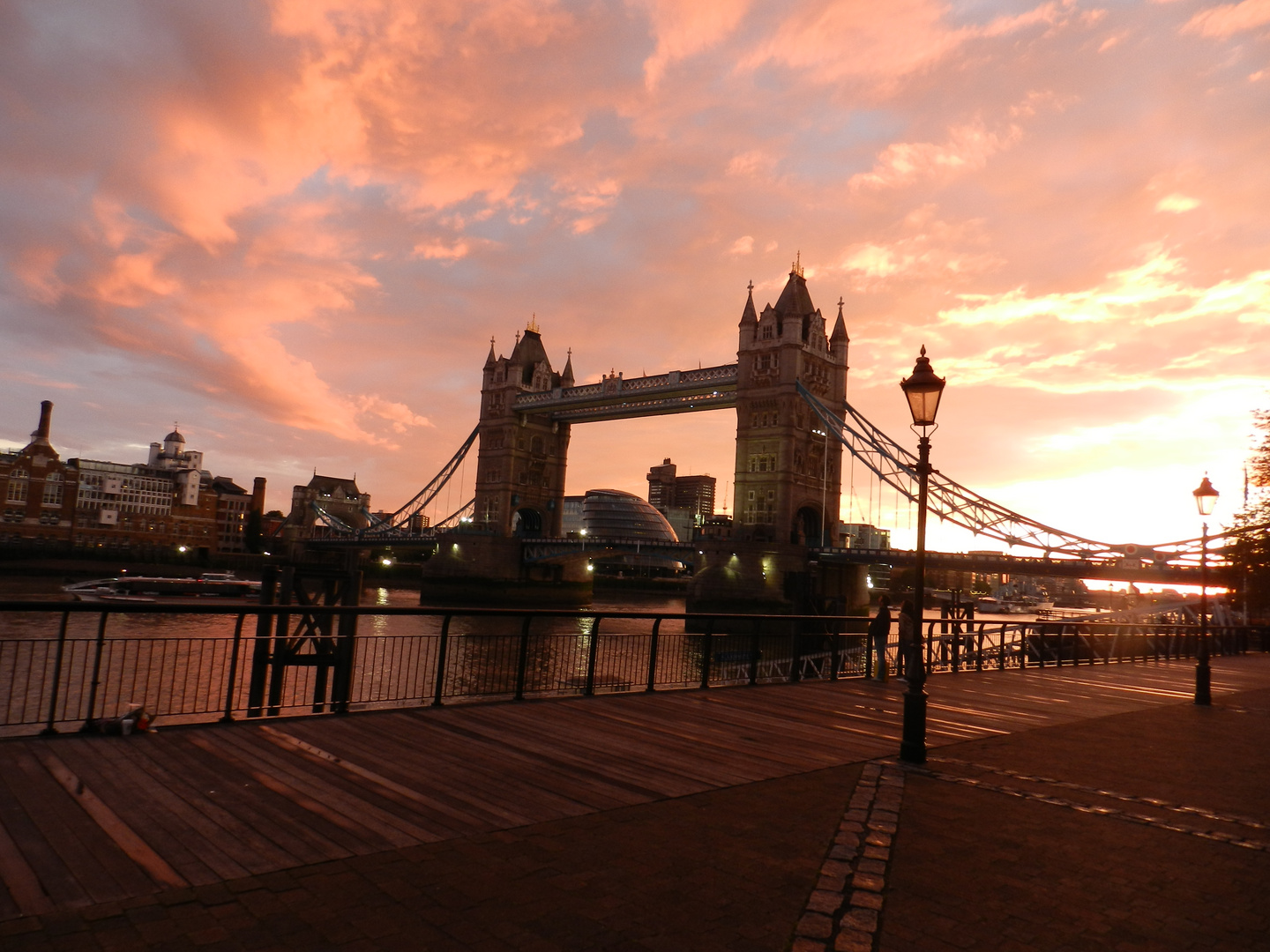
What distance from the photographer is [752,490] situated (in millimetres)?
66500

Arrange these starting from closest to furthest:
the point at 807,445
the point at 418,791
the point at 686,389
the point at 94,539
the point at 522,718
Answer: the point at 418,791 → the point at 522,718 → the point at 807,445 → the point at 686,389 → the point at 94,539

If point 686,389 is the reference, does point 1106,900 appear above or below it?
below

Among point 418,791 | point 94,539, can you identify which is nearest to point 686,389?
point 418,791

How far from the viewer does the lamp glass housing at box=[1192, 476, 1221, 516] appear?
572 inches

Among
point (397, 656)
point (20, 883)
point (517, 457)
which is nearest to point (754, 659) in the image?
point (20, 883)

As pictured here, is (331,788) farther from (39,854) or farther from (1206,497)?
(1206,497)

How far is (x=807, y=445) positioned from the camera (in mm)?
67625

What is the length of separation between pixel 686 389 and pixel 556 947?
227ft

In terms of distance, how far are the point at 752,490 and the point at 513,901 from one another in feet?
207

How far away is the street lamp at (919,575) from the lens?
8039mm

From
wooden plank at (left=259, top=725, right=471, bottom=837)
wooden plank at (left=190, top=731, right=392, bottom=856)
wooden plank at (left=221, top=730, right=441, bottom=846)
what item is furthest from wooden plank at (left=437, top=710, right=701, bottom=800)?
wooden plank at (left=190, top=731, right=392, bottom=856)

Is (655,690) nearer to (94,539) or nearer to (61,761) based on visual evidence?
(61,761)

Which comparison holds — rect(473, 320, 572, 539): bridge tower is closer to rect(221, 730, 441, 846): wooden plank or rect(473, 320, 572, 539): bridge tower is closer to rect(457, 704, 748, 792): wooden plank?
rect(457, 704, 748, 792): wooden plank

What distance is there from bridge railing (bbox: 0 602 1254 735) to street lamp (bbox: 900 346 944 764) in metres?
2.21
